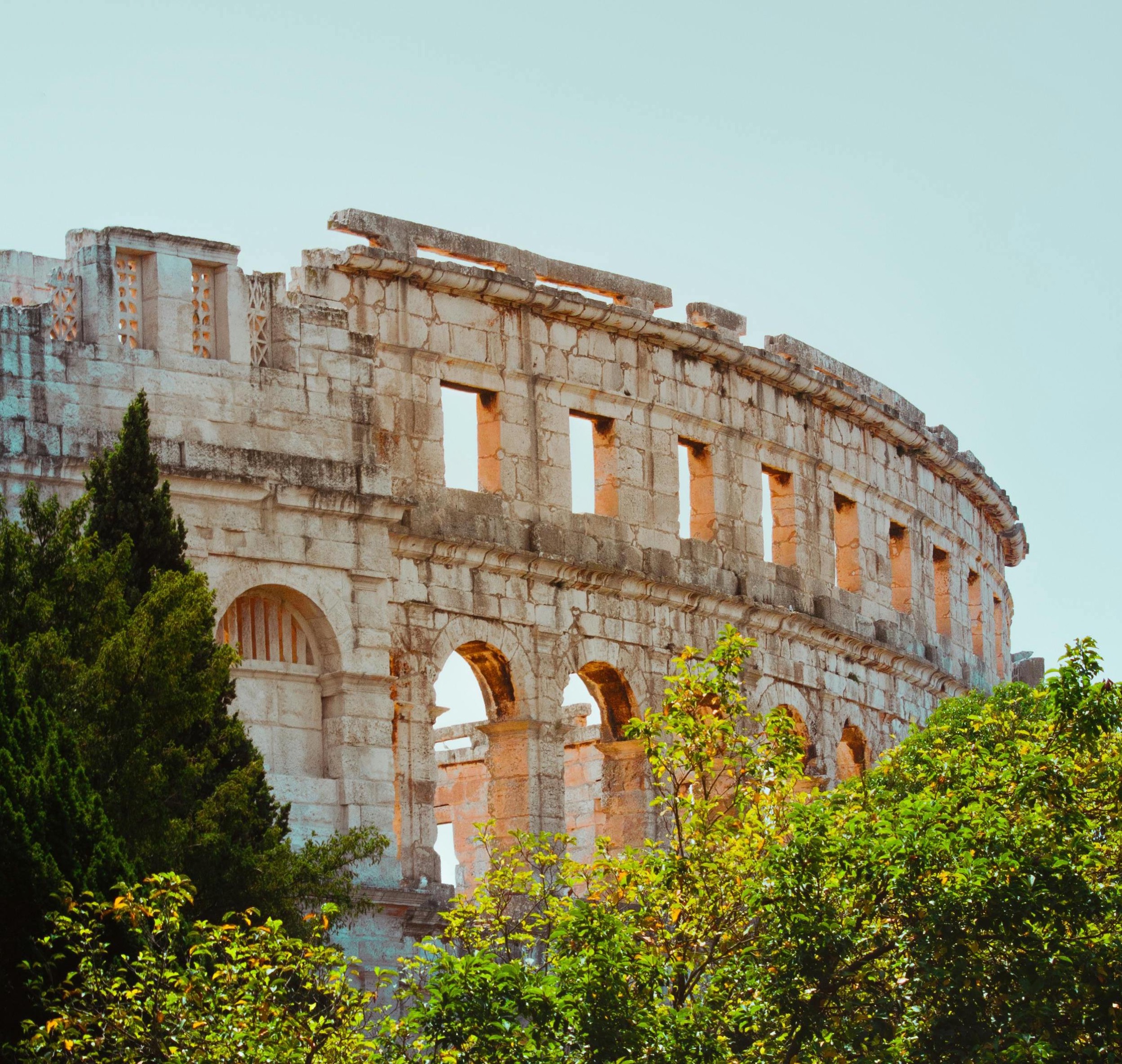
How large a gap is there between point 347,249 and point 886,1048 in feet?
46.8

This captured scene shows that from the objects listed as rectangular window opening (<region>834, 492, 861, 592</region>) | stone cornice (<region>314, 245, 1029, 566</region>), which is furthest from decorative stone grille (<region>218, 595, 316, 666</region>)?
rectangular window opening (<region>834, 492, 861, 592</region>)

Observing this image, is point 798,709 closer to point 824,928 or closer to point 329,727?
point 329,727

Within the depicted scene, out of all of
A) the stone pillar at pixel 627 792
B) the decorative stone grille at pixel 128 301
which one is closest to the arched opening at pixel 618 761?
the stone pillar at pixel 627 792

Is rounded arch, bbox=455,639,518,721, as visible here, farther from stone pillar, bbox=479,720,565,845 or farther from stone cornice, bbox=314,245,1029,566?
stone cornice, bbox=314,245,1029,566

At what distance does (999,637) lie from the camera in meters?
43.4

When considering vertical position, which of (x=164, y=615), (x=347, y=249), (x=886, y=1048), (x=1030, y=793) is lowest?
(x=886, y=1048)

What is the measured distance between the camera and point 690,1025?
1720 centimetres

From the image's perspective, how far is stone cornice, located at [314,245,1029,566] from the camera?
30.1m

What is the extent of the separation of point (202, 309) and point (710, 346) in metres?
7.63

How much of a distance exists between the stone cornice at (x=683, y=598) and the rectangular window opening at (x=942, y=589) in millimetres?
1216

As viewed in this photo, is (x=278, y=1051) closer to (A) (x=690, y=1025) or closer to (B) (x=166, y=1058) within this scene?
(B) (x=166, y=1058)

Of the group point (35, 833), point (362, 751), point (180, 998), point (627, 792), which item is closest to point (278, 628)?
point (362, 751)

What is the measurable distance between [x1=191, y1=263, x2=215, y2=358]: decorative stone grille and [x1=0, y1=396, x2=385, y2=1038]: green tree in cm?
423

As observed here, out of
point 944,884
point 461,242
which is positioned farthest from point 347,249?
point 944,884
